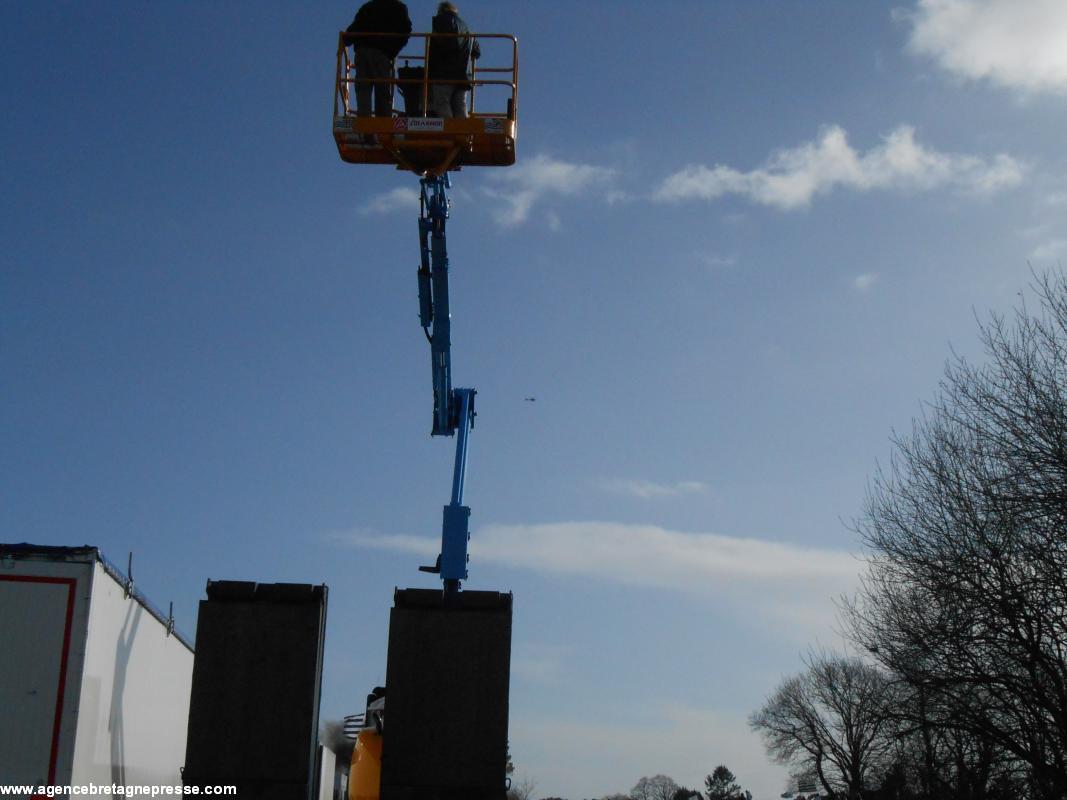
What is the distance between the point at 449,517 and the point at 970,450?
22.7 feet

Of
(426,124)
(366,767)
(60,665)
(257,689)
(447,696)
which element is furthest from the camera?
(426,124)

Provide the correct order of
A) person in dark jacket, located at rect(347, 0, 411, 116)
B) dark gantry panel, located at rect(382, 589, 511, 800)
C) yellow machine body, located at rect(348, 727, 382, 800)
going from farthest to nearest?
person in dark jacket, located at rect(347, 0, 411, 116) → yellow machine body, located at rect(348, 727, 382, 800) → dark gantry panel, located at rect(382, 589, 511, 800)

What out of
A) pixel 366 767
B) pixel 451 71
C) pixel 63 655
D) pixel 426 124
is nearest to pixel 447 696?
pixel 366 767

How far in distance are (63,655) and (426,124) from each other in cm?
763

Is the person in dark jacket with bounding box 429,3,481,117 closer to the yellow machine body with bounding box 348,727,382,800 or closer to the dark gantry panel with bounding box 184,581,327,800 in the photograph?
the dark gantry panel with bounding box 184,581,327,800

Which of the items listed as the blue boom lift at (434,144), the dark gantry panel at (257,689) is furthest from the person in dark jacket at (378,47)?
the dark gantry panel at (257,689)

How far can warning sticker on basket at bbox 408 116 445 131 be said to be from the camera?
43.9ft

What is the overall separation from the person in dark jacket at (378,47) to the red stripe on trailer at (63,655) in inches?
286

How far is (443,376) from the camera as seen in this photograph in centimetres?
1641

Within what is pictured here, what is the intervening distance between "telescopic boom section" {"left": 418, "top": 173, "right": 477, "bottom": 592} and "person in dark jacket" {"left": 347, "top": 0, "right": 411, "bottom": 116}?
112 cm

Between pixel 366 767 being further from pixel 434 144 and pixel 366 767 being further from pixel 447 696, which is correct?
pixel 434 144

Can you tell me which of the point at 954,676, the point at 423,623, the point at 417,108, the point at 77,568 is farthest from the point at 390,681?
the point at 954,676

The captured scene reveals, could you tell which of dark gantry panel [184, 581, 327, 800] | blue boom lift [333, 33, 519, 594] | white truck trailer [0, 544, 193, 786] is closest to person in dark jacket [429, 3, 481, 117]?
blue boom lift [333, 33, 519, 594]

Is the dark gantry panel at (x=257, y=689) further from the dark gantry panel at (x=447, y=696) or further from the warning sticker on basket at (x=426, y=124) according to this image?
the warning sticker on basket at (x=426, y=124)
